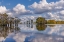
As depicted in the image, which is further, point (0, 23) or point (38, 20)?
point (38, 20)

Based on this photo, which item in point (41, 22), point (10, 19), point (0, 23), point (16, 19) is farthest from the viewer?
point (41, 22)

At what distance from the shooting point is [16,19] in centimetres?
4922

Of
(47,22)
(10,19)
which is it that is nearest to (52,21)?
(47,22)

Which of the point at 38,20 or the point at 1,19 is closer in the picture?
the point at 1,19

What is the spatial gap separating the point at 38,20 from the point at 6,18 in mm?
20576

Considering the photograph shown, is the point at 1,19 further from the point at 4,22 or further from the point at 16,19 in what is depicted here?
the point at 16,19

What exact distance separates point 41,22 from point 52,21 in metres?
4.57

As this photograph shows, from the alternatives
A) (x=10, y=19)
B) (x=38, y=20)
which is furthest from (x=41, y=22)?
(x=10, y=19)

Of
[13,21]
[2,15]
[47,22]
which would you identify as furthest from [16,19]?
[47,22]

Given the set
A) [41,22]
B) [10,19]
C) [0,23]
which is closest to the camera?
[0,23]

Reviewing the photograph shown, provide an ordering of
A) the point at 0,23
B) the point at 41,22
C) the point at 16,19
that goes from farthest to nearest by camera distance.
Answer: the point at 41,22 < the point at 16,19 < the point at 0,23

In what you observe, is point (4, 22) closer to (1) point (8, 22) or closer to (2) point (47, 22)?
(1) point (8, 22)

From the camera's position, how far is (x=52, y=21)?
62.8 m

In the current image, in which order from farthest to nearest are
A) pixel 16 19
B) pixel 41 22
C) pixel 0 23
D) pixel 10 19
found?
pixel 41 22 → pixel 16 19 → pixel 10 19 → pixel 0 23
